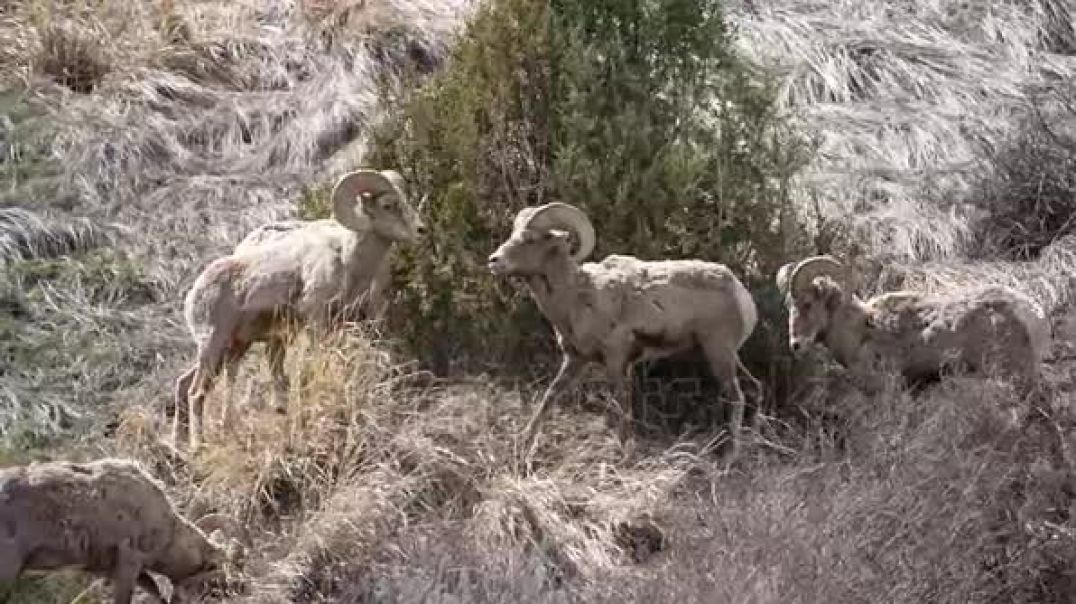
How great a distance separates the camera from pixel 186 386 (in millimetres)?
8805

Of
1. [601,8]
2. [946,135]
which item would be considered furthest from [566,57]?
[946,135]

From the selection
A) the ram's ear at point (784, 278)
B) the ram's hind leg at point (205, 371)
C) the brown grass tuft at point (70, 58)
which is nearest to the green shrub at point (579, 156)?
the ram's ear at point (784, 278)

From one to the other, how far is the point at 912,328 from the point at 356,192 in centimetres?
246

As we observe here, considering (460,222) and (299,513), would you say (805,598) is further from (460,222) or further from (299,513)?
(460,222)

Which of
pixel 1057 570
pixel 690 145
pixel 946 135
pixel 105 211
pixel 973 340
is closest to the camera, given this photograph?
pixel 1057 570

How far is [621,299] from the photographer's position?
8.16m

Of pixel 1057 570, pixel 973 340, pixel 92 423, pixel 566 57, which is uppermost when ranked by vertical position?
Result: pixel 566 57

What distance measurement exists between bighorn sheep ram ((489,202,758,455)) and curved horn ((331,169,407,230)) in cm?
60

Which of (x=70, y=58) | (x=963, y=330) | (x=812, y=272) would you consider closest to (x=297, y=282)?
(x=812, y=272)

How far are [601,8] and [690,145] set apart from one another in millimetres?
754

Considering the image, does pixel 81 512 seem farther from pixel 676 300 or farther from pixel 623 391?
pixel 676 300

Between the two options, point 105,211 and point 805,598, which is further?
point 105,211

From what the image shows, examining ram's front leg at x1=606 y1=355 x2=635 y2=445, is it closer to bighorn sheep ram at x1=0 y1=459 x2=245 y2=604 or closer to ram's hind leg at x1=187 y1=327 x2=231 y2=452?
ram's hind leg at x1=187 y1=327 x2=231 y2=452

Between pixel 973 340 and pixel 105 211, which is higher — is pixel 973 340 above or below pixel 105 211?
A: above
